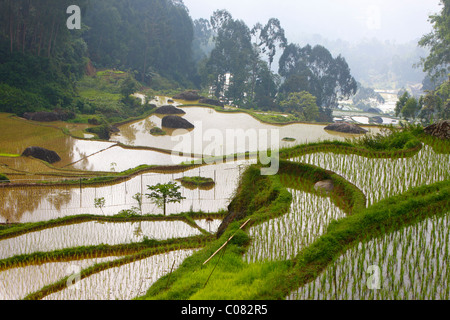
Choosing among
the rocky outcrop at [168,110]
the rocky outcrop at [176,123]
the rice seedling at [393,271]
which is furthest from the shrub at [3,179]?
the rocky outcrop at [168,110]

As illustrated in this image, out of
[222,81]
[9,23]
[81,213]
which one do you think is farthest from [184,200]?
[222,81]

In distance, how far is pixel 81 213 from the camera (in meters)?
7.51

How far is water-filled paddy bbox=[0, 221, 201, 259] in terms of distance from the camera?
6.07 metres

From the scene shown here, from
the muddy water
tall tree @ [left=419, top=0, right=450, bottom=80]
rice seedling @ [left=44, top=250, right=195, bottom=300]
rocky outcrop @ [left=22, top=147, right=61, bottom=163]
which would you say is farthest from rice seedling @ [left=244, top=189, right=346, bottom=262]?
tall tree @ [left=419, top=0, right=450, bottom=80]

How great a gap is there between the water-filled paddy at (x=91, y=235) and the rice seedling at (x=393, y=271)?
3468 millimetres

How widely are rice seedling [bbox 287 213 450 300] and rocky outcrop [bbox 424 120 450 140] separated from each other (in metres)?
4.40

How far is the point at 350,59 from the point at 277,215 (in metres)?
77.7

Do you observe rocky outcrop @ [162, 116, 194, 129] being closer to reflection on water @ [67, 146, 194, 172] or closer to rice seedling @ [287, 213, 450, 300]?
reflection on water @ [67, 146, 194, 172]

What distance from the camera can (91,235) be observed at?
255 inches

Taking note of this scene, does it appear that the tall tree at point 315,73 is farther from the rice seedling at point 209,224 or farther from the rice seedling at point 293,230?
the rice seedling at point 293,230

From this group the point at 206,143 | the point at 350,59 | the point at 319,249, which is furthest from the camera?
the point at 350,59

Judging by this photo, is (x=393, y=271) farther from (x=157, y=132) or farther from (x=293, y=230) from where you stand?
(x=157, y=132)
